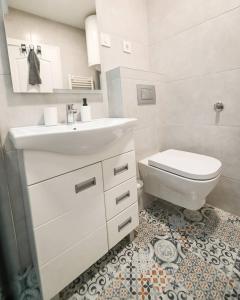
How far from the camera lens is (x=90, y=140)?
0.74m

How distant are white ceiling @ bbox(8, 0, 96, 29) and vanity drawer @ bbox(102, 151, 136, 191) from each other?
2.94ft

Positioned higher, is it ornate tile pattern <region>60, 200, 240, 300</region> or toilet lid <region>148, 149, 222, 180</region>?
toilet lid <region>148, 149, 222, 180</region>

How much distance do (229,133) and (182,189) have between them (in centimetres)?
57

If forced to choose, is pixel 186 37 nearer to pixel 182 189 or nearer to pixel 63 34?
pixel 63 34

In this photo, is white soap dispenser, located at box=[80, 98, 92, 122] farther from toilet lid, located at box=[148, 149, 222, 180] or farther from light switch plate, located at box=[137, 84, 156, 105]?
toilet lid, located at box=[148, 149, 222, 180]

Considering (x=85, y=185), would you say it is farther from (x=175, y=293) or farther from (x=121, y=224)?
(x=175, y=293)

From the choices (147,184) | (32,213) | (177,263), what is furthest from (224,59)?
(32,213)

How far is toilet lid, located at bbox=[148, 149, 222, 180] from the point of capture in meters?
1.02

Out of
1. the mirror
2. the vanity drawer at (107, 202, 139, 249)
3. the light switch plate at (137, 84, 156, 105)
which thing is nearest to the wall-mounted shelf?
the mirror

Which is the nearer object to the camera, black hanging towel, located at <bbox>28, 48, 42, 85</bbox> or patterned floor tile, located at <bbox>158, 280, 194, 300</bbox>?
patterned floor tile, located at <bbox>158, 280, 194, 300</bbox>

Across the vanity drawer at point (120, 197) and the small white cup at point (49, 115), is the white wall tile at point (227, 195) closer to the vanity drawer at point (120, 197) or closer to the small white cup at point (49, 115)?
the vanity drawer at point (120, 197)

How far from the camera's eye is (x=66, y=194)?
763 millimetres

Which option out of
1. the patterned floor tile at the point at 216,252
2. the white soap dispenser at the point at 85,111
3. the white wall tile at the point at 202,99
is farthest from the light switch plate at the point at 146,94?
the patterned floor tile at the point at 216,252

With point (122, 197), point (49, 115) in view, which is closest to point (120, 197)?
point (122, 197)
